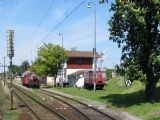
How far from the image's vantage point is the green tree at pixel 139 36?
103ft

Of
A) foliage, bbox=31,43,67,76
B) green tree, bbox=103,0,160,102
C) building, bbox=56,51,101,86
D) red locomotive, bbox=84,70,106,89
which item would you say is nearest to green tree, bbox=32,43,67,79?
foliage, bbox=31,43,67,76

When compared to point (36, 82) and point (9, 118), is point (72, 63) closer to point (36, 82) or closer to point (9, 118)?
point (36, 82)

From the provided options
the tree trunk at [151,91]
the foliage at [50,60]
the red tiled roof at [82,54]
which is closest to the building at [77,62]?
the red tiled roof at [82,54]

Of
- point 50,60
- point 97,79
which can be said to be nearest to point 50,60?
point 50,60

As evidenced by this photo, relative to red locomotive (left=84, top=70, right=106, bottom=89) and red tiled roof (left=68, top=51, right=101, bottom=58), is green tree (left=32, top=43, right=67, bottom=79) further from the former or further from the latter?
→ red tiled roof (left=68, top=51, right=101, bottom=58)

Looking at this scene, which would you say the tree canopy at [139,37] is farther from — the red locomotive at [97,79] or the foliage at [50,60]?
the foliage at [50,60]

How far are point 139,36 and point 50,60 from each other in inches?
2076

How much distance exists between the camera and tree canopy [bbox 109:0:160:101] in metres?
31.3

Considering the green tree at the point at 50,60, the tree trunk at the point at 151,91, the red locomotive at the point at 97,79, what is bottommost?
the tree trunk at the point at 151,91

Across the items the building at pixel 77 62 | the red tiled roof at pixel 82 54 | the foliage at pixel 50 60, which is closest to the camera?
the foliage at pixel 50 60

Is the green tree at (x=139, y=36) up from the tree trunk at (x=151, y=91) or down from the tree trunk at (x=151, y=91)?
up

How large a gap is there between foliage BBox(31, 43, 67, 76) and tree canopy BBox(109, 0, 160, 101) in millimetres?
50020

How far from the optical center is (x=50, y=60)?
8419cm

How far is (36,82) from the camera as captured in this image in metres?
87.6
